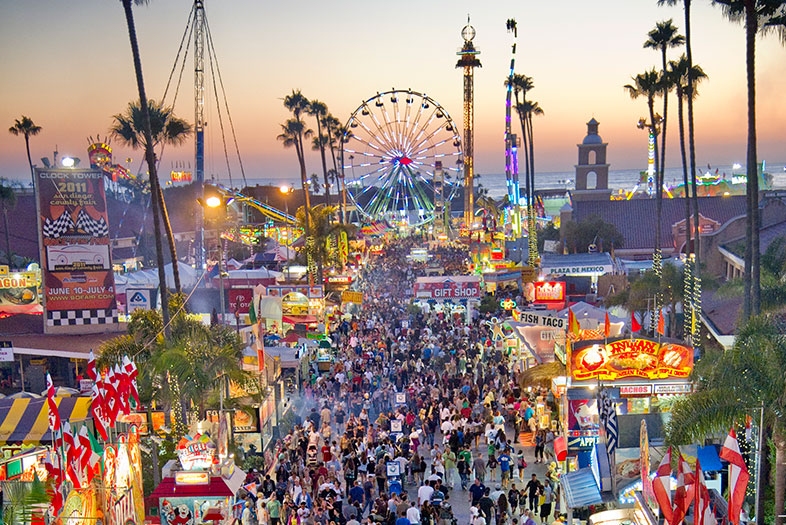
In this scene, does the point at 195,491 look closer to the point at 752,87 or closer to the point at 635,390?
the point at 635,390

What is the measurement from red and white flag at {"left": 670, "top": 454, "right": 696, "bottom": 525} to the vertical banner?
21795 mm

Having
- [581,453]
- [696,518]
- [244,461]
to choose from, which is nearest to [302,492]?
[244,461]

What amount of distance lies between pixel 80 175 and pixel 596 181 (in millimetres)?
45448

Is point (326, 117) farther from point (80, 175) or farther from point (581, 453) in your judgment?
point (581, 453)

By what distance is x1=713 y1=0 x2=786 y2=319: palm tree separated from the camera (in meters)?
15.4

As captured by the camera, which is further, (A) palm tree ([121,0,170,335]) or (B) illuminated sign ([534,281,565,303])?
(B) illuminated sign ([534,281,565,303])

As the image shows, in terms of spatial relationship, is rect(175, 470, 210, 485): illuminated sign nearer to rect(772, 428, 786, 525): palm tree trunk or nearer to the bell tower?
rect(772, 428, 786, 525): palm tree trunk

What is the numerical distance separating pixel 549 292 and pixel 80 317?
16.2 m

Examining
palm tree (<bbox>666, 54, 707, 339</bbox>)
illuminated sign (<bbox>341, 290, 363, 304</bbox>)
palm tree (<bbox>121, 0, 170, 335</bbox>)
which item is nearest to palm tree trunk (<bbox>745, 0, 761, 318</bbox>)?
palm tree (<bbox>666, 54, 707, 339</bbox>)

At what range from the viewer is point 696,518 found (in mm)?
8258

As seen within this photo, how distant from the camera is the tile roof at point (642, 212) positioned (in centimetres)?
4706

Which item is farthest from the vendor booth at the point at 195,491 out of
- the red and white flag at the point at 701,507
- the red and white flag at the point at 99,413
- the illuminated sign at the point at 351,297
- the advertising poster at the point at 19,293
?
the illuminated sign at the point at 351,297

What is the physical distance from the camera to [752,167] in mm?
16094

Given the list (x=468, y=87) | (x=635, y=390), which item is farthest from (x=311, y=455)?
(x=468, y=87)
